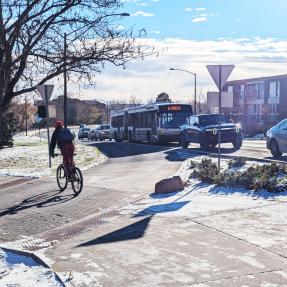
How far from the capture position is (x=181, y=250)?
21.0ft

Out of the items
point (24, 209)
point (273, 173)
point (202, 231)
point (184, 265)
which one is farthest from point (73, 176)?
point (184, 265)

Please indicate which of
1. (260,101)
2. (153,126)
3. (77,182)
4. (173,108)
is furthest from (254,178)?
(260,101)

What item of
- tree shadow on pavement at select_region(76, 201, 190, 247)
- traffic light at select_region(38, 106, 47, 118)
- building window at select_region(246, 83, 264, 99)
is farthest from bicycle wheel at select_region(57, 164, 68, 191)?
building window at select_region(246, 83, 264, 99)

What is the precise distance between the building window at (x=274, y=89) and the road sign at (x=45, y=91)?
57179 mm

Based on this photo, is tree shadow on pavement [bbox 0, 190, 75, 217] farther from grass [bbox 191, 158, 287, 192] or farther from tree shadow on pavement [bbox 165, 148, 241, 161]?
tree shadow on pavement [bbox 165, 148, 241, 161]

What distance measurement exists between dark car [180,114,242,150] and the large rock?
15193mm

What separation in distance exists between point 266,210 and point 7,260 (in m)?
4.16

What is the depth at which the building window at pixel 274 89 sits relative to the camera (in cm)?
7230

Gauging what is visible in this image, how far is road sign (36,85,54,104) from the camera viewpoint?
60.4ft

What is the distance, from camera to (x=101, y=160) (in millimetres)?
23094

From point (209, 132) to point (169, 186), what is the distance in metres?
15.7

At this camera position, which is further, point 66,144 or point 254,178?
point 66,144

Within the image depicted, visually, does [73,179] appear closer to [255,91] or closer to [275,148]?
[275,148]

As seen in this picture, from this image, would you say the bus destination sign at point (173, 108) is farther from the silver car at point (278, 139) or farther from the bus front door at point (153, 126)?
the silver car at point (278, 139)
